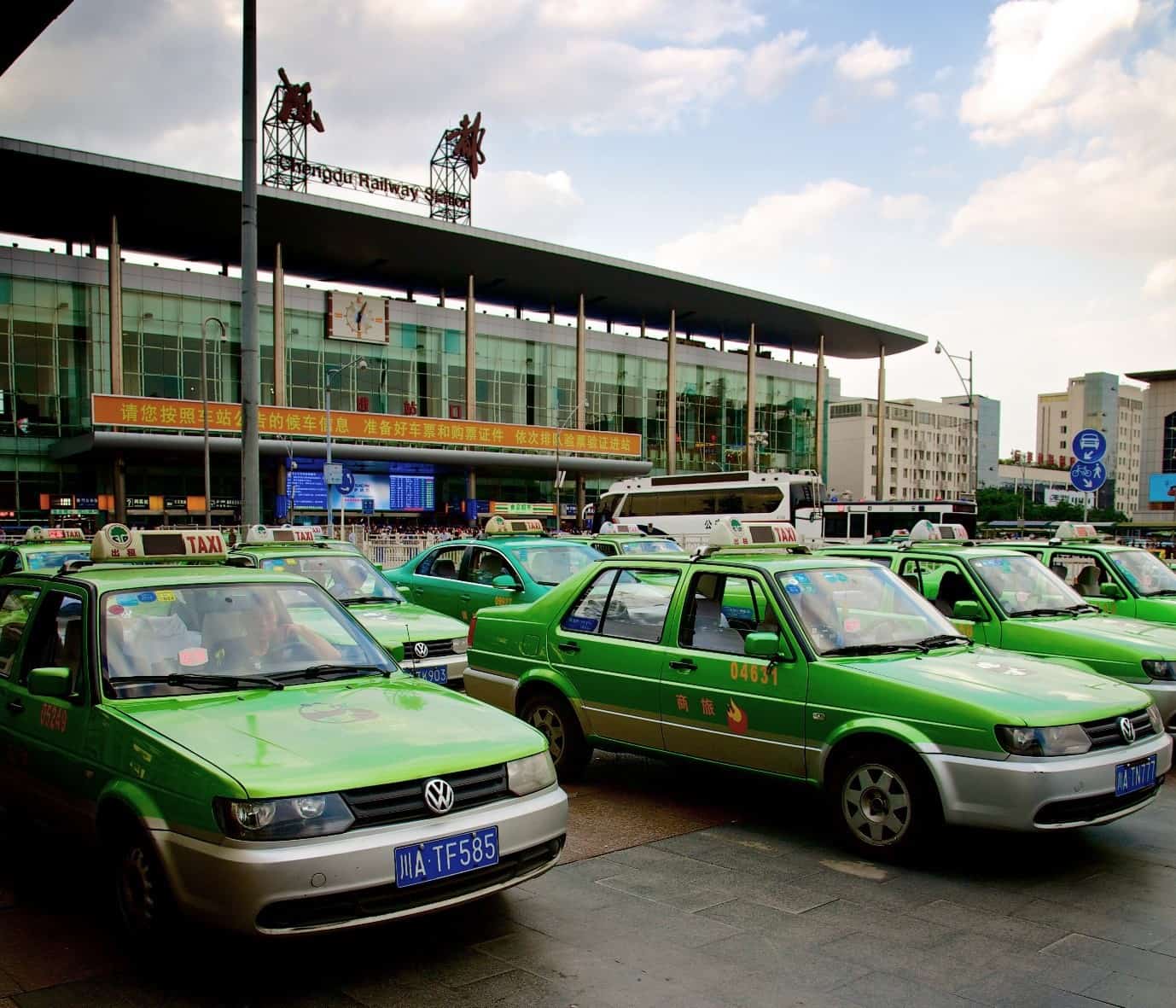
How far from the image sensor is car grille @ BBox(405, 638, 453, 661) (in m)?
8.66

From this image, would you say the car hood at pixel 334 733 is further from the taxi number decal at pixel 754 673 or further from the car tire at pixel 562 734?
the car tire at pixel 562 734

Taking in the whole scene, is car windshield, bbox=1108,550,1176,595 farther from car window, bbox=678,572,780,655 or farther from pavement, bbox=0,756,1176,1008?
car window, bbox=678,572,780,655

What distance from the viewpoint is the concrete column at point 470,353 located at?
57.2 meters

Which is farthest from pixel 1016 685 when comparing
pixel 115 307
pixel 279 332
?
pixel 279 332

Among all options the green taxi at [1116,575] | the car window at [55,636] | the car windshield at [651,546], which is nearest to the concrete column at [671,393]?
the car windshield at [651,546]

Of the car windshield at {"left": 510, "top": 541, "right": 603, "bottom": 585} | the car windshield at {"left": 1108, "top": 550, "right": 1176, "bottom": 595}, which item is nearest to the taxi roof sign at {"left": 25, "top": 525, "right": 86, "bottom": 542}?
the car windshield at {"left": 510, "top": 541, "right": 603, "bottom": 585}

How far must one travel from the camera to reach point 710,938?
4.35 metres

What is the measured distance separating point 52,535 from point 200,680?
9551mm

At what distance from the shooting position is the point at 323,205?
155 ft

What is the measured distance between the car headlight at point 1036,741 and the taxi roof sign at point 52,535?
1117cm

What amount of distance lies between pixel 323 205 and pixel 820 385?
41.3 meters

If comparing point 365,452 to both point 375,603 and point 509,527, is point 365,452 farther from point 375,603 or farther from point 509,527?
point 375,603

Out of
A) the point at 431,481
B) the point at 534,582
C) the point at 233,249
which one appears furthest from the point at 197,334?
the point at 534,582

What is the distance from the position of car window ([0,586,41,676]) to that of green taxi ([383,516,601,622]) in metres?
5.38
